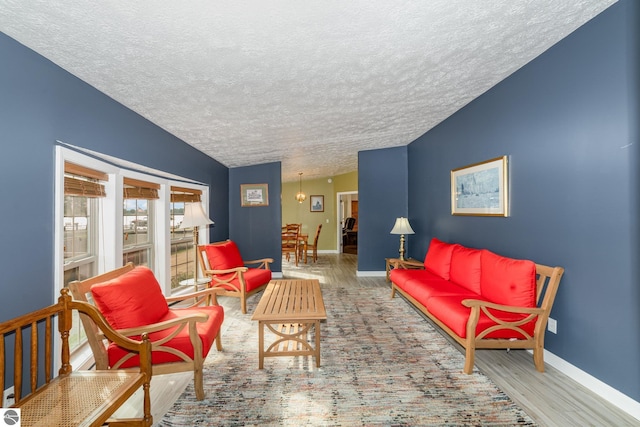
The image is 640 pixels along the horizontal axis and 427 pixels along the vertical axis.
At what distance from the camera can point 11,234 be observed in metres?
1.66

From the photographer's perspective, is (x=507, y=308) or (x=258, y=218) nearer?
(x=507, y=308)

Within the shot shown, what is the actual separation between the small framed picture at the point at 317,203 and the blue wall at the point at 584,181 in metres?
6.77

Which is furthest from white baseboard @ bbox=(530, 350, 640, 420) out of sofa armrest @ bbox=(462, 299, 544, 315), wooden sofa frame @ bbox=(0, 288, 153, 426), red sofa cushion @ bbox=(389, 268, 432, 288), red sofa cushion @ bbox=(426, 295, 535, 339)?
wooden sofa frame @ bbox=(0, 288, 153, 426)

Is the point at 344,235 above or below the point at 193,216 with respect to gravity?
below

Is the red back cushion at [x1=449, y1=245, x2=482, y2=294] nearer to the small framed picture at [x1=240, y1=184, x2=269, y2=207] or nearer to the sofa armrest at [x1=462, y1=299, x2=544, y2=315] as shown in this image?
the sofa armrest at [x1=462, y1=299, x2=544, y2=315]

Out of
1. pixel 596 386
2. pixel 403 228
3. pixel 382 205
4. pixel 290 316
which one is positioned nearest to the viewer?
pixel 596 386

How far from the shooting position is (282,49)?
200 centimetres

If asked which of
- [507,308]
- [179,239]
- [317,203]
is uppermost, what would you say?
[317,203]

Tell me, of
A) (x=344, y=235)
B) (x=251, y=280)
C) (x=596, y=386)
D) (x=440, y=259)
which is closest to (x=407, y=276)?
(x=440, y=259)

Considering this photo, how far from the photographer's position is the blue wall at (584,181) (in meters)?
1.90

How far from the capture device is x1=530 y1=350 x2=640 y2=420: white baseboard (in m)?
1.86

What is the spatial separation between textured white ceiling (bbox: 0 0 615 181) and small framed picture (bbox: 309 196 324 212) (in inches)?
244

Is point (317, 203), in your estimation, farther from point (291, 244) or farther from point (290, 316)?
point (290, 316)

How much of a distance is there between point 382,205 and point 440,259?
234cm
